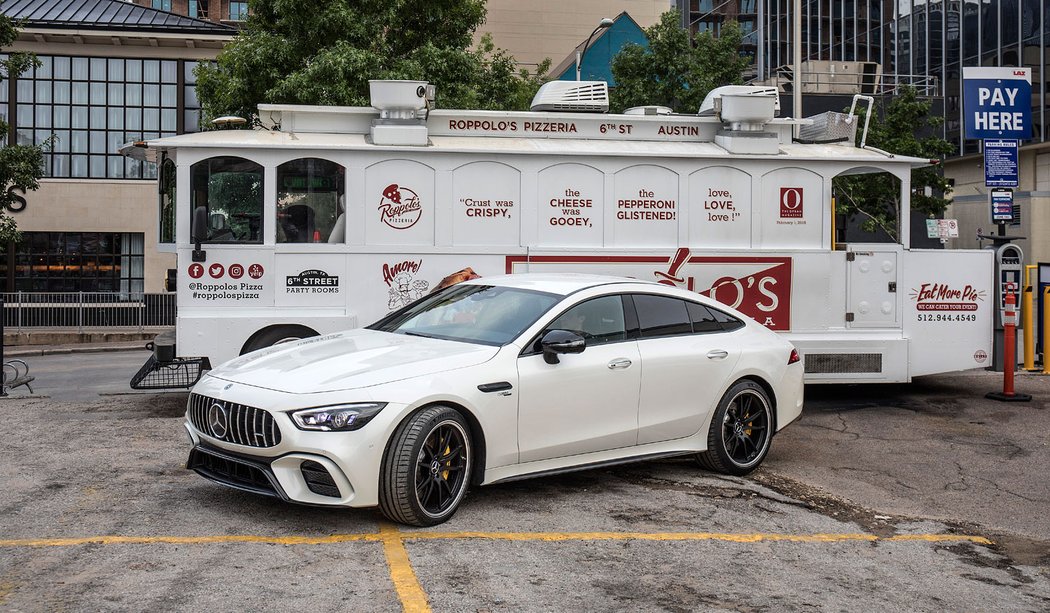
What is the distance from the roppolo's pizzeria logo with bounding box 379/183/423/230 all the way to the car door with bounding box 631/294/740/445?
4.07 metres

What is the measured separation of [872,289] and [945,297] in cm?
101

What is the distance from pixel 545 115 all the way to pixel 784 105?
24878 millimetres

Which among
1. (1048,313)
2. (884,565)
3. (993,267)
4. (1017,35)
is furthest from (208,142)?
(1017,35)

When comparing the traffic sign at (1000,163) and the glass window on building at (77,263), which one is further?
the glass window on building at (77,263)

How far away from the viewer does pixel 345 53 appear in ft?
64.6

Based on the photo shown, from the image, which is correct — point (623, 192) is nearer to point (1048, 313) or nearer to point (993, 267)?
point (993, 267)

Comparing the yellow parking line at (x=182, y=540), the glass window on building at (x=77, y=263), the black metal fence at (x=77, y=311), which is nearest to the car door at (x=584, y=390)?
the yellow parking line at (x=182, y=540)

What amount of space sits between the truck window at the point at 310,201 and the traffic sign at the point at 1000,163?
9157 mm

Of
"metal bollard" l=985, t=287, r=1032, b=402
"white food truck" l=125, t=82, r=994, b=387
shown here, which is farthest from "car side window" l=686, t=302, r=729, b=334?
"metal bollard" l=985, t=287, r=1032, b=402

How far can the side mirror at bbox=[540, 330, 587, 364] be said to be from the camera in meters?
6.61

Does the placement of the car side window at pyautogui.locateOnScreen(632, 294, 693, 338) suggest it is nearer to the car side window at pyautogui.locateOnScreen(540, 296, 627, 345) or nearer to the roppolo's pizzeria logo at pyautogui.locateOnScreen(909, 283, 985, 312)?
the car side window at pyautogui.locateOnScreen(540, 296, 627, 345)

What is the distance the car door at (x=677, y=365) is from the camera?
7340 mm

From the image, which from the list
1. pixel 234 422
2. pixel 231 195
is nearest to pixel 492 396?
pixel 234 422

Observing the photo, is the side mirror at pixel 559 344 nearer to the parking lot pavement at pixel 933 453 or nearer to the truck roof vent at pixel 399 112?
the parking lot pavement at pixel 933 453
